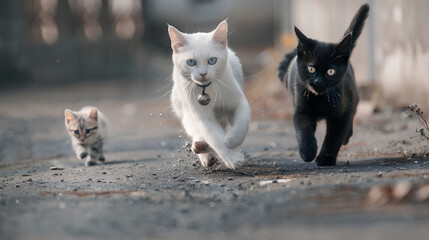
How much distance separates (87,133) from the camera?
5422 millimetres

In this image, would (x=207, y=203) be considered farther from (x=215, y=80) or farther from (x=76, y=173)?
(x=76, y=173)

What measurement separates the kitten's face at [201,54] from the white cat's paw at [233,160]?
58 centimetres

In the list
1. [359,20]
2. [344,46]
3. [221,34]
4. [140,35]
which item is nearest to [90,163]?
[221,34]

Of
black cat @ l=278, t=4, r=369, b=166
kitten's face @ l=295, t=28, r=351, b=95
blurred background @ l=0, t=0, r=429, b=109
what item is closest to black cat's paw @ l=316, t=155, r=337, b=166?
black cat @ l=278, t=4, r=369, b=166

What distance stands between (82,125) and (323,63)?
2.28 metres

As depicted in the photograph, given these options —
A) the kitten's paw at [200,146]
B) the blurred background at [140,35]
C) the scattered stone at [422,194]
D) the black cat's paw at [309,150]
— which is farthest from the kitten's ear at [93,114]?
the blurred background at [140,35]

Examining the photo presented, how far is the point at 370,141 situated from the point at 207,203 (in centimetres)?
287

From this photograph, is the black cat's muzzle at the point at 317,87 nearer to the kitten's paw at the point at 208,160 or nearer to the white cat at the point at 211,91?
the white cat at the point at 211,91

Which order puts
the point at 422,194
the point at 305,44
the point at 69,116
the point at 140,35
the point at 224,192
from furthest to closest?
the point at 140,35
the point at 69,116
the point at 305,44
the point at 224,192
the point at 422,194

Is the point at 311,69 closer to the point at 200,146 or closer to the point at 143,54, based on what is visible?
the point at 200,146

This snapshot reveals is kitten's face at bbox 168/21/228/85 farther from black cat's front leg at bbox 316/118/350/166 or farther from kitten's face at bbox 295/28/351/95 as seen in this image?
black cat's front leg at bbox 316/118/350/166

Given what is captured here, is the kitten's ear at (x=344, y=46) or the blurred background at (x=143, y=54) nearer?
the kitten's ear at (x=344, y=46)

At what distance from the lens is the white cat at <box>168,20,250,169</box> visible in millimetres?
4391

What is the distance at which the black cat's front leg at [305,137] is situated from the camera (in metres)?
4.36
